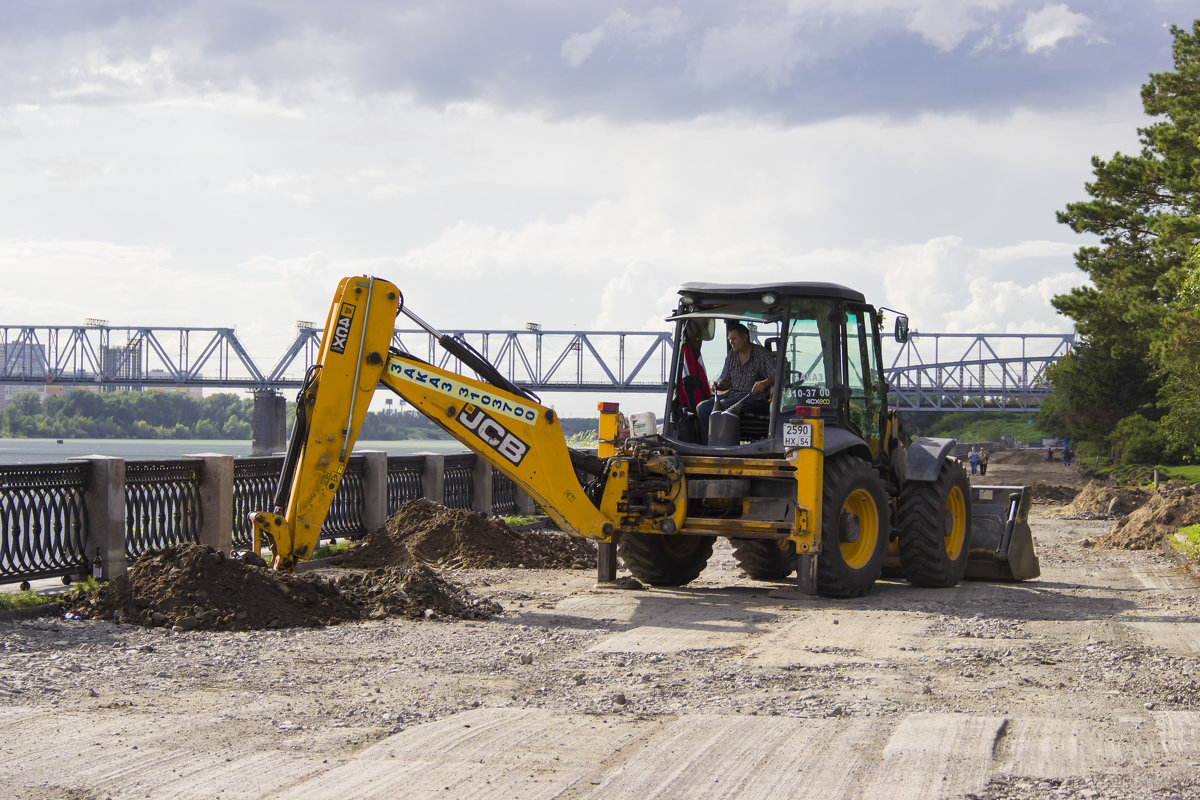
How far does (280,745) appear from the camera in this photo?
245 inches

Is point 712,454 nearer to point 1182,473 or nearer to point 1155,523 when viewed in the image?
point 1155,523

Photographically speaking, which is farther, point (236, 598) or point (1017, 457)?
point (1017, 457)

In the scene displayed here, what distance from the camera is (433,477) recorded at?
21.0 meters

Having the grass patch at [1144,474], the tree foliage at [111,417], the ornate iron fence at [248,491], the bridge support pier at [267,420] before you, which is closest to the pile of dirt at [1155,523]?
the ornate iron fence at [248,491]

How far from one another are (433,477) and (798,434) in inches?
407

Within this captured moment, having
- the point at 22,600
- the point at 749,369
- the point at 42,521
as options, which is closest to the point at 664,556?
the point at 749,369

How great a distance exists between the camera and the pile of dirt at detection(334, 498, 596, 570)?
15.7 metres

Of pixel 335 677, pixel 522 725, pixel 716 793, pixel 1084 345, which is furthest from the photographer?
pixel 1084 345

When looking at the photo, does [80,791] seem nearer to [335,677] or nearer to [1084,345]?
[335,677]

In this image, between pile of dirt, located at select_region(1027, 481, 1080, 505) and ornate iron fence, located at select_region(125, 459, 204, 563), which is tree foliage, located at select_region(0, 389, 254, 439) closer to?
pile of dirt, located at select_region(1027, 481, 1080, 505)

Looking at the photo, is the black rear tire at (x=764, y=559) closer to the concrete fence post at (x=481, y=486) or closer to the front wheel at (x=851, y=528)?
the front wheel at (x=851, y=528)

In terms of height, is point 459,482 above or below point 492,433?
below

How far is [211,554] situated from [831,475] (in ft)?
17.9

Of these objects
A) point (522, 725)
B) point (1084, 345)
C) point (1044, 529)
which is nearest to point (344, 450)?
point (522, 725)
